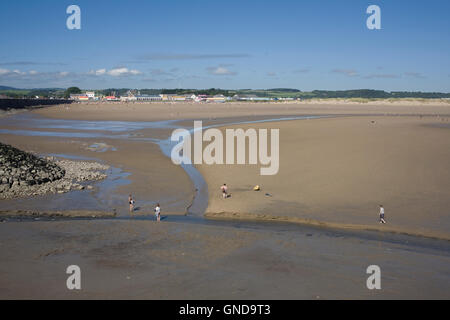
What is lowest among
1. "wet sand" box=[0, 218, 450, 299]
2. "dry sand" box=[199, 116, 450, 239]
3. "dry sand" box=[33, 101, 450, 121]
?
"wet sand" box=[0, 218, 450, 299]

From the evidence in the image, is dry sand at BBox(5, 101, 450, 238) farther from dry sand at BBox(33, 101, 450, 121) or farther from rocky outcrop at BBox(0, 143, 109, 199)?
dry sand at BBox(33, 101, 450, 121)

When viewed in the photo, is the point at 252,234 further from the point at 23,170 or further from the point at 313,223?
the point at 23,170

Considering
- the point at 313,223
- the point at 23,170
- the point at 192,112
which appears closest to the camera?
the point at 313,223

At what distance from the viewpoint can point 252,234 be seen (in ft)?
53.4

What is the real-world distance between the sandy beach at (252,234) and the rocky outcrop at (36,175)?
1416 millimetres

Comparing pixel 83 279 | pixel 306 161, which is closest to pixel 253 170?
pixel 306 161

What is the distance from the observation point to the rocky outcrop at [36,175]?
23.0m

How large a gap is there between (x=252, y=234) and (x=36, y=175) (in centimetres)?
1643

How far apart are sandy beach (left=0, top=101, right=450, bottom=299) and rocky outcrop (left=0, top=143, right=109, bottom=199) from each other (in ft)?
4.65

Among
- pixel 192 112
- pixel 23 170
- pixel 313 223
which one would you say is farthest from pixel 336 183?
pixel 192 112

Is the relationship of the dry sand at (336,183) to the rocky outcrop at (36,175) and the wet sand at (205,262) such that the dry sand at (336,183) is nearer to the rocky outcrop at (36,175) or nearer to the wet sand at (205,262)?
the wet sand at (205,262)

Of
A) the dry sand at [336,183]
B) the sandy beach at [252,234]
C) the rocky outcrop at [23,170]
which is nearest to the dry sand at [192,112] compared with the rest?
the dry sand at [336,183]

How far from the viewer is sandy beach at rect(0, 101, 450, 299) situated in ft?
37.3

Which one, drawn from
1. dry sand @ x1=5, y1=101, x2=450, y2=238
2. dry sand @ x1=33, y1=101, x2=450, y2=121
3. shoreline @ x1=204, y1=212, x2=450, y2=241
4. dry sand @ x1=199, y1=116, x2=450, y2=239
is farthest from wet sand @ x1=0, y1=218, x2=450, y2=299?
dry sand @ x1=33, y1=101, x2=450, y2=121
